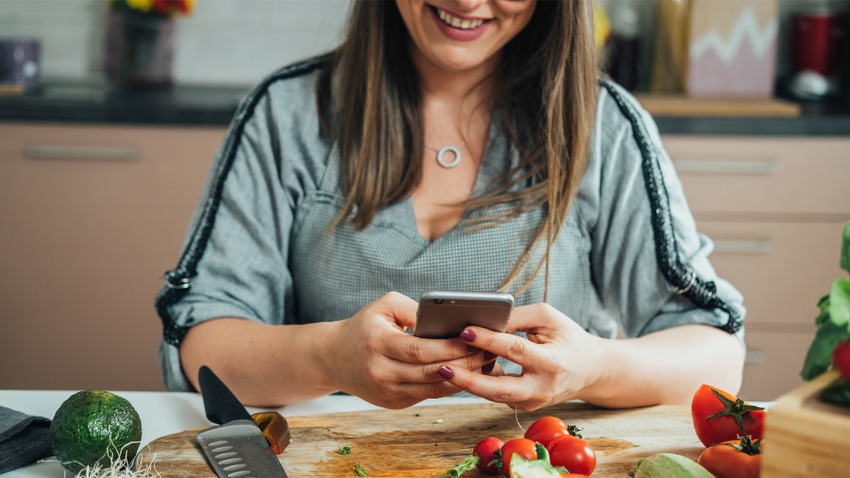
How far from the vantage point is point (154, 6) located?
9.30 ft

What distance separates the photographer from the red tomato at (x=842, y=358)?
680 mm

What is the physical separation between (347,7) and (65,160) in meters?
1.22

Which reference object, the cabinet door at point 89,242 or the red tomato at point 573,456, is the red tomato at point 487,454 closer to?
the red tomato at point 573,456

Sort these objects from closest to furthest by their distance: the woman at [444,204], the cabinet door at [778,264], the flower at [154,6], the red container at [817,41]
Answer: the woman at [444,204] → the cabinet door at [778,264] → the flower at [154,6] → the red container at [817,41]

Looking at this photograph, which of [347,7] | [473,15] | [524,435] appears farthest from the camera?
[347,7]

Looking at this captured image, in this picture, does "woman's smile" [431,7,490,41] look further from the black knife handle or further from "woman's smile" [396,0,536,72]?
the black knife handle

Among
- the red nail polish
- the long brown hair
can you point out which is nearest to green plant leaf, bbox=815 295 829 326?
the red nail polish

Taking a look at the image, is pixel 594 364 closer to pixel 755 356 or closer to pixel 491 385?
pixel 491 385

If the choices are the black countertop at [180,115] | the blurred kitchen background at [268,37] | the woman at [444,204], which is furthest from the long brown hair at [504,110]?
the blurred kitchen background at [268,37]

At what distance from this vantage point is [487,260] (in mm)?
1369

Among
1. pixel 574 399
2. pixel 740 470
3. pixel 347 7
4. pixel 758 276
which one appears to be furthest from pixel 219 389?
pixel 758 276

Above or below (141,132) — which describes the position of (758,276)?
below

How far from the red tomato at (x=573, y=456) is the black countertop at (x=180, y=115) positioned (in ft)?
5.56

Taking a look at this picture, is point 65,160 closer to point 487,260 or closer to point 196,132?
point 196,132
